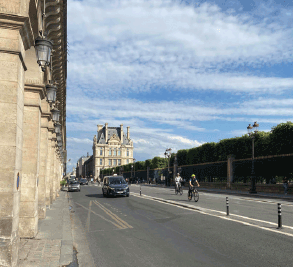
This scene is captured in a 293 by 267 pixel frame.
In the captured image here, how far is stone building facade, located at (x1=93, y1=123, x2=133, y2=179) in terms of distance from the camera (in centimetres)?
15275

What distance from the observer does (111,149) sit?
153 meters

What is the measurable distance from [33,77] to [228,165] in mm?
33918

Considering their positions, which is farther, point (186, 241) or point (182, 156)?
point (182, 156)

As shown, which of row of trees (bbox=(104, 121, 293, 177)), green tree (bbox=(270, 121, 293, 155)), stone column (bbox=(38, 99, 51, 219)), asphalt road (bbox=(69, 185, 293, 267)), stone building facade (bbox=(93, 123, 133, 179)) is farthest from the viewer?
stone building facade (bbox=(93, 123, 133, 179))

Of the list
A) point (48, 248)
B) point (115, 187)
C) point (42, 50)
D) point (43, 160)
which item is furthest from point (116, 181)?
point (42, 50)

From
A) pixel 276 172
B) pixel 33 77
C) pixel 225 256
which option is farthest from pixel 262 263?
pixel 276 172

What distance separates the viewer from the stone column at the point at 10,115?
5633mm

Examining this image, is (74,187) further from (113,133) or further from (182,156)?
(113,133)

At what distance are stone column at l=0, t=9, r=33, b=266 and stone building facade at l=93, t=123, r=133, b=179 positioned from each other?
14682 centimetres

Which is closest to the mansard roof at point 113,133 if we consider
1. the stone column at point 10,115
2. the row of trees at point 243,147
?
the row of trees at point 243,147

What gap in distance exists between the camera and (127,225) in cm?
1134

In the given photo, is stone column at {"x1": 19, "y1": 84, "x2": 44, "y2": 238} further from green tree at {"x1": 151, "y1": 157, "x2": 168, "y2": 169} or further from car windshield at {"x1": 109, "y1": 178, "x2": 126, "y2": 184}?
green tree at {"x1": 151, "y1": 157, "x2": 168, "y2": 169}

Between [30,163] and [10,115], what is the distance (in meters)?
3.89

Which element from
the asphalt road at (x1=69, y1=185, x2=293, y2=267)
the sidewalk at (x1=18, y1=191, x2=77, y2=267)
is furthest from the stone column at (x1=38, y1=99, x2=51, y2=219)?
the sidewalk at (x1=18, y1=191, x2=77, y2=267)
